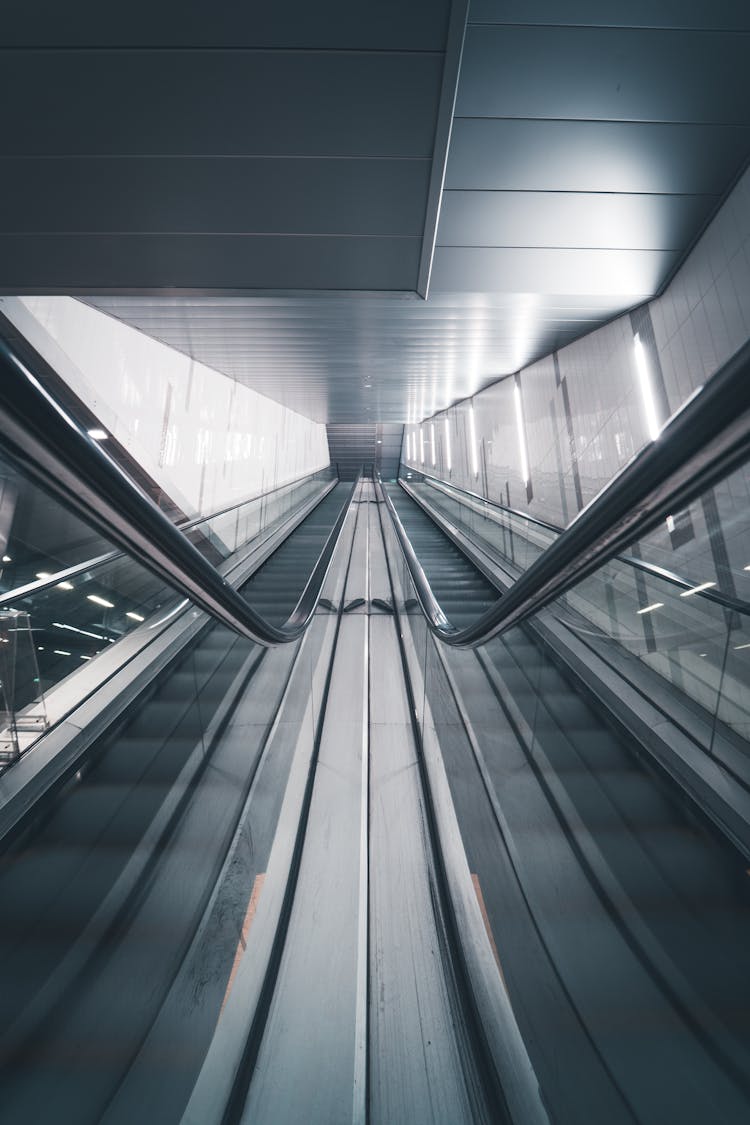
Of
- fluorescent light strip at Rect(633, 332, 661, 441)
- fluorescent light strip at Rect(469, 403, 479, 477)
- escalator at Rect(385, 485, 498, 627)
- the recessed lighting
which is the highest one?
fluorescent light strip at Rect(469, 403, 479, 477)

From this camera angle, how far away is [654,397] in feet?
16.4

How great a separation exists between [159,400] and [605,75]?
610 centimetres

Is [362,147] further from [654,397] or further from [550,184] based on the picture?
[654,397]

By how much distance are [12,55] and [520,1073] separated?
17.8ft

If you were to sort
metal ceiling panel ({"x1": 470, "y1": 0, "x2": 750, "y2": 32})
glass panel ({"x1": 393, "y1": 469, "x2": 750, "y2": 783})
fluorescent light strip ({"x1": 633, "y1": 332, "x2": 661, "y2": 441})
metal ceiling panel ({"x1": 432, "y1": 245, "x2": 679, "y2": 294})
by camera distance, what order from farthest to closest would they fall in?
fluorescent light strip ({"x1": 633, "y1": 332, "x2": 661, "y2": 441})
metal ceiling panel ({"x1": 432, "y1": 245, "x2": 679, "y2": 294})
metal ceiling panel ({"x1": 470, "y1": 0, "x2": 750, "y2": 32})
glass panel ({"x1": 393, "y1": 469, "x2": 750, "y2": 783})

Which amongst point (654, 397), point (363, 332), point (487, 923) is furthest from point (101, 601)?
point (363, 332)

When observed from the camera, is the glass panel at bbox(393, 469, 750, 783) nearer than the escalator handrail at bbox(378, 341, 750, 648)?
No

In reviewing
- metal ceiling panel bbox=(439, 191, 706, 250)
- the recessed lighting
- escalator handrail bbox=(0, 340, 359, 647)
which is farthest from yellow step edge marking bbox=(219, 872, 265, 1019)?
metal ceiling panel bbox=(439, 191, 706, 250)

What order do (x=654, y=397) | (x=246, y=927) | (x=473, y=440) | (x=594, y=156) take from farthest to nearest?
(x=473, y=440), (x=654, y=397), (x=594, y=156), (x=246, y=927)

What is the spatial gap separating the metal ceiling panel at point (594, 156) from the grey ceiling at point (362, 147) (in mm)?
14

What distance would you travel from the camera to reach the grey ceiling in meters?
2.66

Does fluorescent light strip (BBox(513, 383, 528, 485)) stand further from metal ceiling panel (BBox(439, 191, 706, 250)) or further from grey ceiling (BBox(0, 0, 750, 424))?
metal ceiling panel (BBox(439, 191, 706, 250))

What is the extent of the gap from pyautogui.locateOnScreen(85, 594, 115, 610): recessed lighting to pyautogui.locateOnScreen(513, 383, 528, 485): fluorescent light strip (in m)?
7.79

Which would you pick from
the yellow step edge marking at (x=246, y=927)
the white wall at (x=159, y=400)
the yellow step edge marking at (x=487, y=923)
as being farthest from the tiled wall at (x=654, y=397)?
the white wall at (x=159, y=400)
